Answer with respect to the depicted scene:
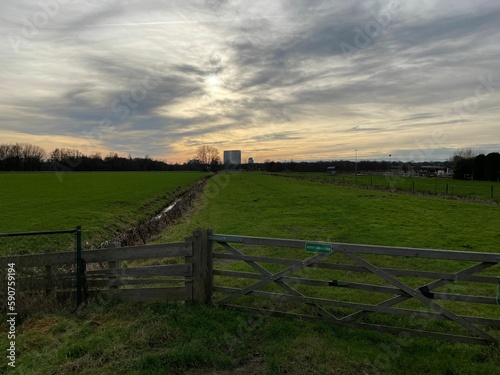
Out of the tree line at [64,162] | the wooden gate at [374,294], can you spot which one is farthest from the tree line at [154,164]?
the wooden gate at [374,294]

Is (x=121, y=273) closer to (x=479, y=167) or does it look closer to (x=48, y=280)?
(x=48, y=280)

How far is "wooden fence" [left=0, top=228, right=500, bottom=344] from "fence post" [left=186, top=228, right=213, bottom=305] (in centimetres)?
2

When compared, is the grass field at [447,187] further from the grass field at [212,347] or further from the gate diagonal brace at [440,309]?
the grass field at [212,347]

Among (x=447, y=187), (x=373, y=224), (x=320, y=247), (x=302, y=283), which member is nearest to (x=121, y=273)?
(x=302, y=283)

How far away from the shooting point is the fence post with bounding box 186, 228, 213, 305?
7.45 m

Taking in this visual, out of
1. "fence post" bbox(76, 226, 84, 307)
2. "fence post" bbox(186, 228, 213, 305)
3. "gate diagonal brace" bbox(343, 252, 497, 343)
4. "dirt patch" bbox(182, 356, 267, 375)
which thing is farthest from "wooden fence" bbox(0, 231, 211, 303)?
"gate diagonal brace" bbox(343, 252, 497, 343)

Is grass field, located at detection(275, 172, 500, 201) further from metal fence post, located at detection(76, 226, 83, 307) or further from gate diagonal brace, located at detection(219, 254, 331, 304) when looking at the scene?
metal fence post, located at detection(76, 226, 83, 307)

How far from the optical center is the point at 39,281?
7.59 m

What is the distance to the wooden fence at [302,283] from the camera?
6.03 metres

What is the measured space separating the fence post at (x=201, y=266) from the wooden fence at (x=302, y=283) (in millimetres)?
21

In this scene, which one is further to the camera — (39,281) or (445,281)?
(39,281)

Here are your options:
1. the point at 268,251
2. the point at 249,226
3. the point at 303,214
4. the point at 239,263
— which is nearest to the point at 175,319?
the point at 239,263

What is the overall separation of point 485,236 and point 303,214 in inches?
460

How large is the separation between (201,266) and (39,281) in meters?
3.61
